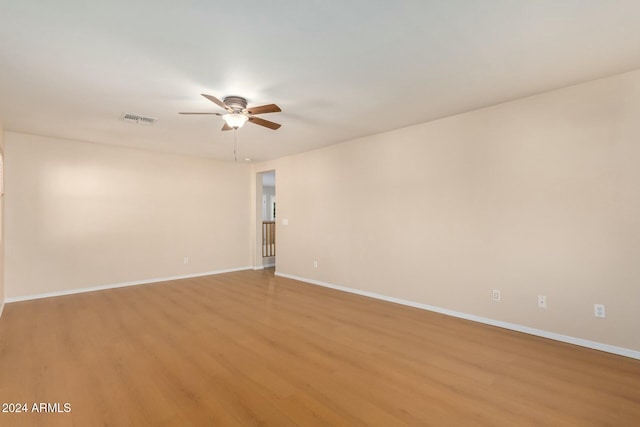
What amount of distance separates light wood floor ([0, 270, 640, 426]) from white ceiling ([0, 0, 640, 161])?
2.49 meters

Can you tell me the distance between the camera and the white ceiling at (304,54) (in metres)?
1.85

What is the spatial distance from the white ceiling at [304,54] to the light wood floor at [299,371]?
8.18ft

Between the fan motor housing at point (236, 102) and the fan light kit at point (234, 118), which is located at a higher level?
the fan motor housing at point (236, 102)

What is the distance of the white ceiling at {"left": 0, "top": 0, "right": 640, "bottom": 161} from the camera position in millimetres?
1849

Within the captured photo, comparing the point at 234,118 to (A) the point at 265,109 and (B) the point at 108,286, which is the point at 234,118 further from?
(B) the point at 108,286

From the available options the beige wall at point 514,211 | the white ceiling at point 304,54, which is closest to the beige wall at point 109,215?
the white ceiling at point 304,54

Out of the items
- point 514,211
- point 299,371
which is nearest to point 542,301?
point 514,211

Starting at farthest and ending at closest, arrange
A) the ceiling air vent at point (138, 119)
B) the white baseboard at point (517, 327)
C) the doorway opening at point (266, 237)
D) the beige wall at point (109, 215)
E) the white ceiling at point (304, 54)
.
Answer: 1. the doorway opening at point (266, 237)
2. the beige wall at point (109, 215)
3. the ceiling air vent at point (138, 119)
4. the white baseboard at point (517, 327)
5. the white ceiling at point (304, 54)

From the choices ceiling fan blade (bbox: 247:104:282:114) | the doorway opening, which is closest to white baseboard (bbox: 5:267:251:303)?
the doorway opening

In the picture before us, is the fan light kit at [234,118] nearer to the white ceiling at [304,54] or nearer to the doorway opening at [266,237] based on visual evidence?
the white ceiling at [304,54]

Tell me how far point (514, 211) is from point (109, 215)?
6.12 meters

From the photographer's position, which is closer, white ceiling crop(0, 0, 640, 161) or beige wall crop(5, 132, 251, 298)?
white ceiling crop(0, 0, 640, 161)

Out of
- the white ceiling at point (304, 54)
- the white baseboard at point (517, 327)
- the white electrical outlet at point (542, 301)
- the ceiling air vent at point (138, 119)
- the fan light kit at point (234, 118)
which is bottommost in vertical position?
the white baseboard at point (517, 327)

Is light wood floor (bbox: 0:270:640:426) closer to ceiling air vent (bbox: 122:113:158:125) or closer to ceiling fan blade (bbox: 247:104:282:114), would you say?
ceiling fan blade (bbox: 247:104:282:114)
